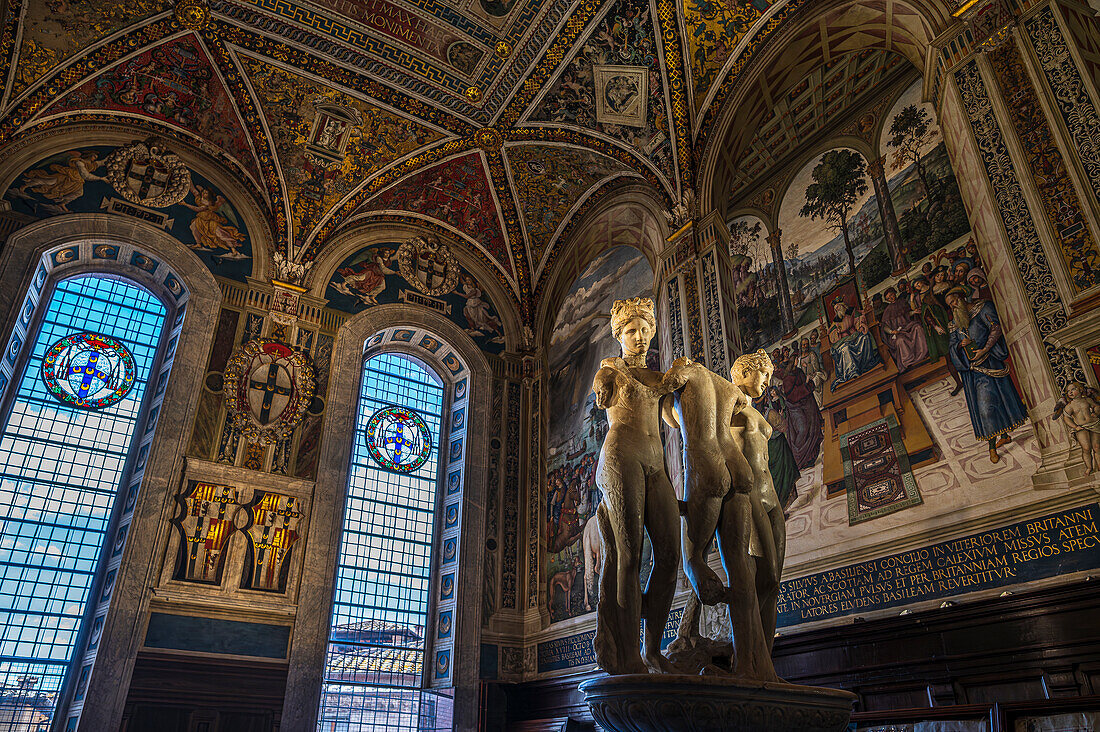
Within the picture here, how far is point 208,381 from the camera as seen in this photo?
10445 mm

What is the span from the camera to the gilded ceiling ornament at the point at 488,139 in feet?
38.4

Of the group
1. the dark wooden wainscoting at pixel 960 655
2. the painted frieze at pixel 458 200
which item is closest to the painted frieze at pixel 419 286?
the painted frieze at pixel 458 200

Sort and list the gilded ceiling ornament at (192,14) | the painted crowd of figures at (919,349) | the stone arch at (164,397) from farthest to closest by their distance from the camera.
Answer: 1. the gilded ceiling ornament at (192,14)
2. the stone arch at (164,397)
3. the painted crowd of figures at (919,349)

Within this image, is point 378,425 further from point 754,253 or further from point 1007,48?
point 1007,48

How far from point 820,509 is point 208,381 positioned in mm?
7753

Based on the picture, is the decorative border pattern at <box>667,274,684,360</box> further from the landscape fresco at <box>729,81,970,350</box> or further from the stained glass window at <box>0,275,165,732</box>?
the stained glass window at <box>0,275,165,732</box>

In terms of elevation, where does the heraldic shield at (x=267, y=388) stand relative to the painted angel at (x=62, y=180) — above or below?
below

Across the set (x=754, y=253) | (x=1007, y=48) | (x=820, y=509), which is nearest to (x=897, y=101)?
(x=1007, y=48)

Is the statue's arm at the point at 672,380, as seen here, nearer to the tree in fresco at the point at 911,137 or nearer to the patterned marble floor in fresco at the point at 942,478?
the patterned marble floor in fresco at the point at 942,478

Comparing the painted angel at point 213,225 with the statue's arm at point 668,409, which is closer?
the statue's arm at point 668,409

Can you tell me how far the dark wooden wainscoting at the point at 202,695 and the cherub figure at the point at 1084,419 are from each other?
27.8 feet

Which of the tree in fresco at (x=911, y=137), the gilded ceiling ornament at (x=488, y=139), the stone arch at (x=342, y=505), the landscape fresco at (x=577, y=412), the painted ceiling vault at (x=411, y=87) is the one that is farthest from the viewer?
the gilded ceiling ornament at (x=488, y=139)

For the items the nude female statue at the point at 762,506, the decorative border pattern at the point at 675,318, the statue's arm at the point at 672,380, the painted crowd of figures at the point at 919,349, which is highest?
the decorative border pattern at the point at 675,318

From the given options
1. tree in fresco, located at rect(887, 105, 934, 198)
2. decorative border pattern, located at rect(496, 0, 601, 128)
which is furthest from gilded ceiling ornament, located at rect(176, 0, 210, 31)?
tree in fresco, located at rect(887, 105, 934, 198)
